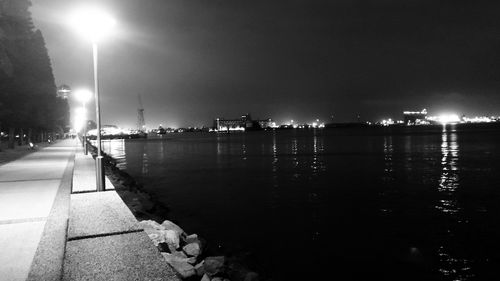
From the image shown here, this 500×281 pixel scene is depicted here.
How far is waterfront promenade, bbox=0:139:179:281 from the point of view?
618 centimetres

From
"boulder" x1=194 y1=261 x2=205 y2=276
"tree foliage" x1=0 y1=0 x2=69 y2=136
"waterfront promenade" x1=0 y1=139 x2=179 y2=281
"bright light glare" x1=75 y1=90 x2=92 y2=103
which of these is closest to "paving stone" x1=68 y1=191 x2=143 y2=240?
"waterfront promenade" x1=0 y1=139 x2=179 y2=281

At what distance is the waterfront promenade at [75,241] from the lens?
20.3 ft

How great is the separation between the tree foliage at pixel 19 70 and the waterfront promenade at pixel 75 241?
2748cm

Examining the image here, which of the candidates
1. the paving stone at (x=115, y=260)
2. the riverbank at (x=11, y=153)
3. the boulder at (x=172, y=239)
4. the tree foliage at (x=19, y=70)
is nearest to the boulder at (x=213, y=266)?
the boulder at (x=172, y=239)

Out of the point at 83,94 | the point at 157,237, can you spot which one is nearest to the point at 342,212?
the point at 157,237

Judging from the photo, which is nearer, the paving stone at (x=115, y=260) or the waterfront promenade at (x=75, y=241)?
the paving stone at (x=115, y=260)

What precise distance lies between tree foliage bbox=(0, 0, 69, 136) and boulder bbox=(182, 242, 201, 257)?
30.5 meters

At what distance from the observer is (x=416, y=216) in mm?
19297

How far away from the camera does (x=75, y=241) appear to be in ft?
24.6

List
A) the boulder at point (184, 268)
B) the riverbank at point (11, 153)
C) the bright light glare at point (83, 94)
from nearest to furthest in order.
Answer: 1. the boulder at point (184, 268)
2. the riverbank at point (11, 153)
3. the bright light glare at point (83, 94)

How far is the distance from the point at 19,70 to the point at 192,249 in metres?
38.1

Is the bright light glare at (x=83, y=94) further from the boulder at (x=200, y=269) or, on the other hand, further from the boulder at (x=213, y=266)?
the boulder at (x=200, y=269)

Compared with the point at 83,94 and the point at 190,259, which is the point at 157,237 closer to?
the point at 190,259

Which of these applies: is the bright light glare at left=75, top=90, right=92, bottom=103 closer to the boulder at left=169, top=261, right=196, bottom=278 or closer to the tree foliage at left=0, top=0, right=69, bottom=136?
the tree foliage at left=0, top=0, right=69, bottom=136
